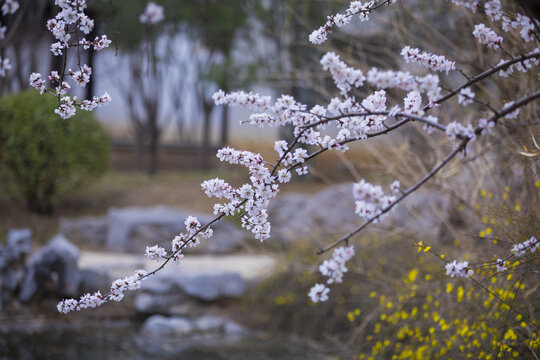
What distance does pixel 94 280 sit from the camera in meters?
5.62

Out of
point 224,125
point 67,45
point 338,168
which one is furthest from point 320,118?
point 224,125

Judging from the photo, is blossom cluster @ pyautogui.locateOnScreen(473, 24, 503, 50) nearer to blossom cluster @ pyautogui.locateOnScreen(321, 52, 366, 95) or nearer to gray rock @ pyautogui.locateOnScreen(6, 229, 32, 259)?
blossom cluster @ pyautogui.locateOnScreen(321, 52, 366, 95)

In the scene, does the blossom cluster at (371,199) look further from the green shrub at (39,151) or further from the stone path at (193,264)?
the green shrub at (39,151)

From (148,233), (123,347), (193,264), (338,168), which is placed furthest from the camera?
(338,168)

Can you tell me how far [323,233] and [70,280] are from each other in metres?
2.49

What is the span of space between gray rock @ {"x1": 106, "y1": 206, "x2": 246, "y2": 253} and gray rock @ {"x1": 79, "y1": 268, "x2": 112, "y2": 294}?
1.49 metres

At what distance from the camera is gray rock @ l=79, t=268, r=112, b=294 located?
18.3 feet

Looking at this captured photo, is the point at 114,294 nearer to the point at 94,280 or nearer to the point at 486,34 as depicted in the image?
the point at 486,34

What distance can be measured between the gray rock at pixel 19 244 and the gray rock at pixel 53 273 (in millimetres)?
108

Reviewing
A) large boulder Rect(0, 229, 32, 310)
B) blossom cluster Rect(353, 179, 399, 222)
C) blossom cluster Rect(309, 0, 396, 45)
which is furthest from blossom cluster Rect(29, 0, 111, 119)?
large boulder Rect(0, 229, 32, 310)

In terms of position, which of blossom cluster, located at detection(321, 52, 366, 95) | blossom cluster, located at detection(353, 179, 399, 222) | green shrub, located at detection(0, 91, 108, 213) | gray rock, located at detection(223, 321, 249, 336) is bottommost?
gray rock, located at detection(223, 321, 249, 336)

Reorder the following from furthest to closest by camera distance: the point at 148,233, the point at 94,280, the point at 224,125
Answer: the point at 224,125, the point at 148,233, the point at 94,280

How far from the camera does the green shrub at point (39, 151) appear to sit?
7.38m

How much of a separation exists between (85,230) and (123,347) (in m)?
3.39
